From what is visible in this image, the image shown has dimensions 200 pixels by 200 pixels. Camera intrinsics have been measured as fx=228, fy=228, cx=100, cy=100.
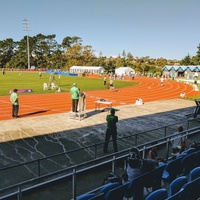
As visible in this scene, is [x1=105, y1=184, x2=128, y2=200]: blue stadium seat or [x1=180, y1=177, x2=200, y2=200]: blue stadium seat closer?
[x1=105, y1=184, x2=128, y2=200]: blue stadium seat

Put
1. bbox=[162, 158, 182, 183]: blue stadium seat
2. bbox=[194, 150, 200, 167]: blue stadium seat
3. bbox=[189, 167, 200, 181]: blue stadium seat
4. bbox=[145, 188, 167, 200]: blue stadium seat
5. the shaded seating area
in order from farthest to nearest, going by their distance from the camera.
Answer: bbox=[194, 150, 200, 167]: blue stadium seat → bbox=[162, 158, 182, 183]: blue stadium seat → bbox=[189, 167, 200, 181]: blue stadium seat → the shaded seating area → bbox=[145, 188, 167, 200]: blue stadium seat

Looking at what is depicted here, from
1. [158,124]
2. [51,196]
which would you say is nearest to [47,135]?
[51,196]

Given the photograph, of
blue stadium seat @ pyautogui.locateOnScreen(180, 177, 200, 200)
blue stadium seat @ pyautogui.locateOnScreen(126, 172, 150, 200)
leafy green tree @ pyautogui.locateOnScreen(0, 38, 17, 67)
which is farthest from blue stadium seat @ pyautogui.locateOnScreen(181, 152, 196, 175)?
leafy green tree @ pyautogui.locateOnScreen(0, 38, 17, 67)

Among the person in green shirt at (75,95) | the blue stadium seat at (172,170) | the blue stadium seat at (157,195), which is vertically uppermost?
the person in green shirt at (75,95)

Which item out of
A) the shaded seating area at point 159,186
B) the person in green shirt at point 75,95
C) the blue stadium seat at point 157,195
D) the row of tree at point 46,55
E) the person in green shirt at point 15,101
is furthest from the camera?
the row of tree at point 46,55

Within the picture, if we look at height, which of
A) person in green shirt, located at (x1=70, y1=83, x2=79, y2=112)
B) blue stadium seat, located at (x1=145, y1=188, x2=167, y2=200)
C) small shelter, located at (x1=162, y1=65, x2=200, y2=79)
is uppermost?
small shelter, located at (x1=162, y1=65, x2=200, y2=79)

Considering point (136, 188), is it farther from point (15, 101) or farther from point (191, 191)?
point (15, 101)

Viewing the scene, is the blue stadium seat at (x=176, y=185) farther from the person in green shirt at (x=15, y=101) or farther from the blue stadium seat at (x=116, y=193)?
the person in green shirt at (x=15, y=101)

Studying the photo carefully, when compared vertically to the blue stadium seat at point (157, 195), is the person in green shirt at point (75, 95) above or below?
above

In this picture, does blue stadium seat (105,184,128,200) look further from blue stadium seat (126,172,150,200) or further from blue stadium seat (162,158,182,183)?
blue stadium seat (162,158,182,183)

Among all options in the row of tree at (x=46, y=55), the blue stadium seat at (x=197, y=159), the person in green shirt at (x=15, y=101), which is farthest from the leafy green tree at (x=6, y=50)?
the blue stadium seat at (x=197, y=159)

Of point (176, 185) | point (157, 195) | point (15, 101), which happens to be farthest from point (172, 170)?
point (15, 101)

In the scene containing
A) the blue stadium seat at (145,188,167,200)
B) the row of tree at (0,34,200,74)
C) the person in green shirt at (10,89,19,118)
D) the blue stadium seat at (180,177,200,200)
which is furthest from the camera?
the row of tree at (0,34,200,74)

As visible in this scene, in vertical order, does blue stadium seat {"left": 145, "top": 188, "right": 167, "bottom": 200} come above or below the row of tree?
below
